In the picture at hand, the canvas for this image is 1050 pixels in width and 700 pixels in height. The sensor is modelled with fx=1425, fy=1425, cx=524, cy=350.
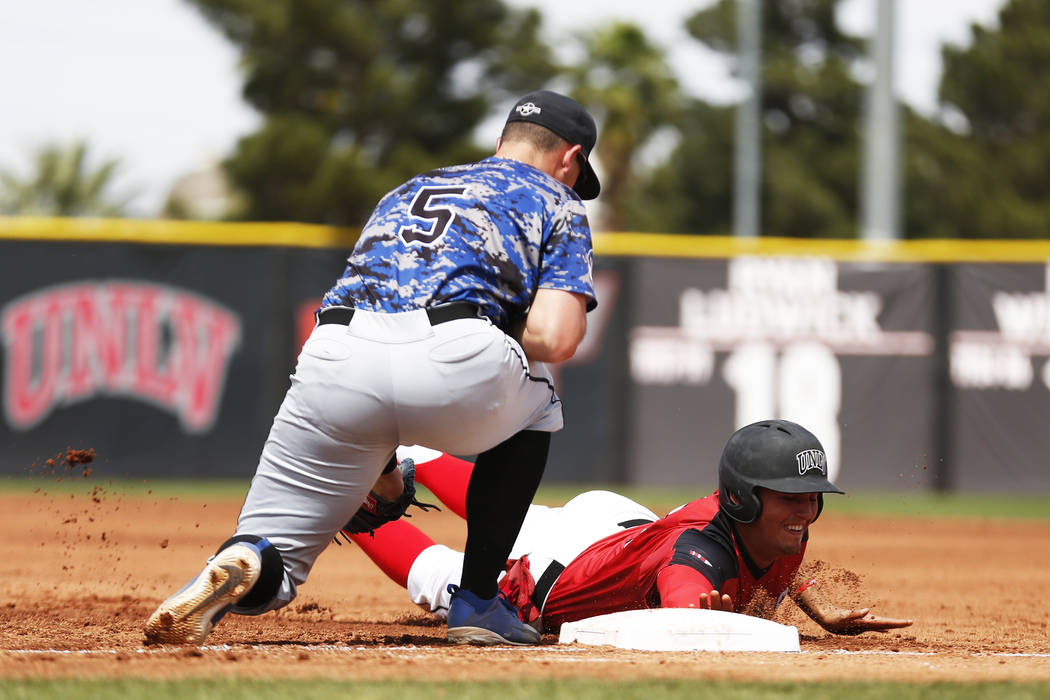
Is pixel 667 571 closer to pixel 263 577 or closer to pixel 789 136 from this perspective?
pixel 263 577

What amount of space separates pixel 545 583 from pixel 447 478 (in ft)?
1.53

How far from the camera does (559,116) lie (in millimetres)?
3883

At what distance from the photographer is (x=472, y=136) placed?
34.8 meters

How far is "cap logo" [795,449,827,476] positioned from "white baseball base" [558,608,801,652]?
0.48m

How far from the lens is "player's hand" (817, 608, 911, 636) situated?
4307mm

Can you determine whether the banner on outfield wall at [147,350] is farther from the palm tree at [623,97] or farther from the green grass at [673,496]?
the palm tree at [623,97]

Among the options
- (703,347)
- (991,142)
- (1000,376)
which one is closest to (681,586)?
(703,347)

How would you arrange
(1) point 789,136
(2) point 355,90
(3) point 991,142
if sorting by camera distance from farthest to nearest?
(1) point 789,136, (3) point 991,142, (2) point 355,90

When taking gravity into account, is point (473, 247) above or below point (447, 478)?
above

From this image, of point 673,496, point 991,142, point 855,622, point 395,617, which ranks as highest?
point 991,142

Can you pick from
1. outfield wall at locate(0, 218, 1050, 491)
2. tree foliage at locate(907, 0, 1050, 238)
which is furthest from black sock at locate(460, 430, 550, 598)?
tree foliage at locate(907, 0, 1050, 238)

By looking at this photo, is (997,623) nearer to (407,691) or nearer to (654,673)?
(654,673)

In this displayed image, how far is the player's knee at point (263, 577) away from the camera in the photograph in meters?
3.56

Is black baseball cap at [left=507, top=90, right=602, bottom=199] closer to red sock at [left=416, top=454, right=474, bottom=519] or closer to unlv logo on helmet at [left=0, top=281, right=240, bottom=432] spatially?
red sock at [left=416, top=454, right=474, bottom=519]
